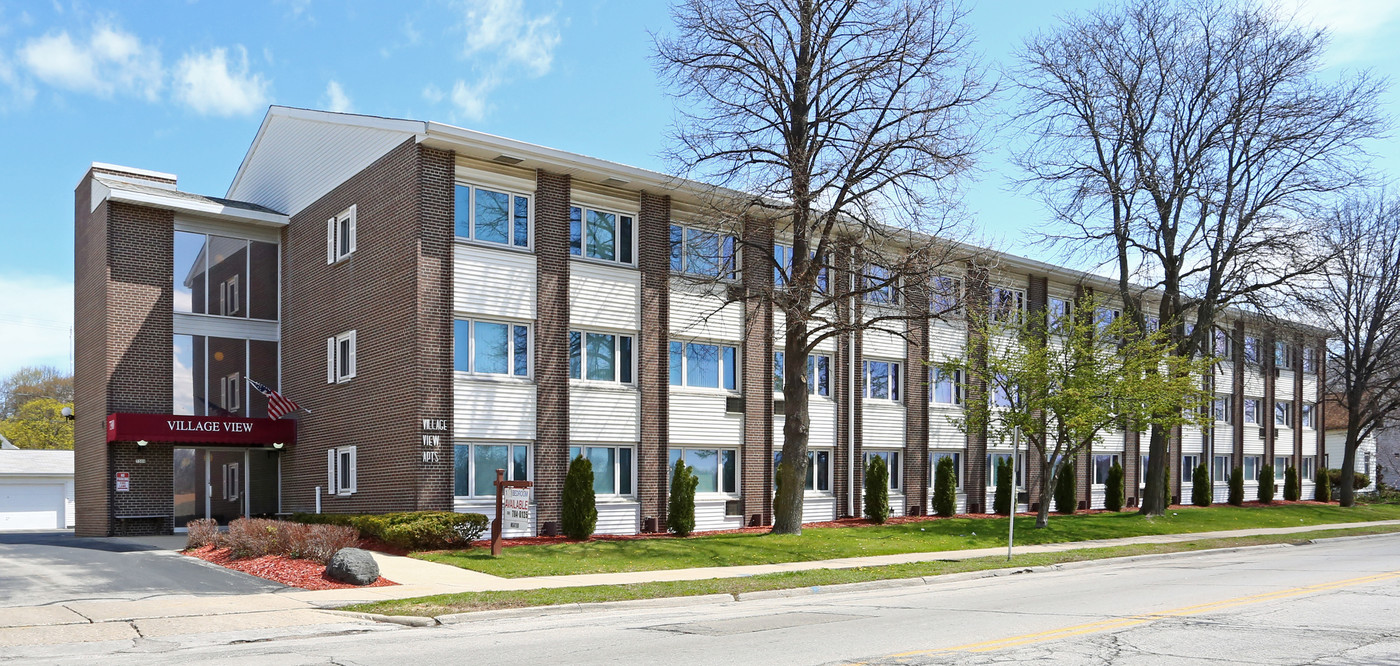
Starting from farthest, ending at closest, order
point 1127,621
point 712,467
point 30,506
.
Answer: point 30,506 → point 712,467 → point 1127,621

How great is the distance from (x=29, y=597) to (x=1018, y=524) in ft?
79.0

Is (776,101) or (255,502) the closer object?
(776,101)

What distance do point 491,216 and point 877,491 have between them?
13631 mm

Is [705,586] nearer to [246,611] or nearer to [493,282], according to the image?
[246,611]

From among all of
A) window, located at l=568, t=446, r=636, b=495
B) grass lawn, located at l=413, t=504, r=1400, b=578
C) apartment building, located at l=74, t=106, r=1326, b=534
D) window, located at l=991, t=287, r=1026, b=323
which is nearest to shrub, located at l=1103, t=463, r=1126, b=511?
grass lawn, located at l=413, t=504, r=1400, b=578

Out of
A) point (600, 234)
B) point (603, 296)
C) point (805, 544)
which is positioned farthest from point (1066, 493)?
point (600, 234)

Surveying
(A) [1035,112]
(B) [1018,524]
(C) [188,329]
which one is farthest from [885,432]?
(C) [188,329]

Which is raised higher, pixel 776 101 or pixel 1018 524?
pixel 776 101

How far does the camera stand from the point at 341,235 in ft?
88.4

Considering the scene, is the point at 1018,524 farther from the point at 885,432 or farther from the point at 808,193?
the point at 808,193

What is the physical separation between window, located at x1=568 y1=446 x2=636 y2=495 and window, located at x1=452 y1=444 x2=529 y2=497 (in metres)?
1.35

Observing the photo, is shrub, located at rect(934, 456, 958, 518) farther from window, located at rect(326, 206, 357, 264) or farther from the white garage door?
the white garage door

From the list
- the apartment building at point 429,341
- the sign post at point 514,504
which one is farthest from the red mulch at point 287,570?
A: the apartment building at point 429,341

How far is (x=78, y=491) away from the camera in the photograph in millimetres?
28828
